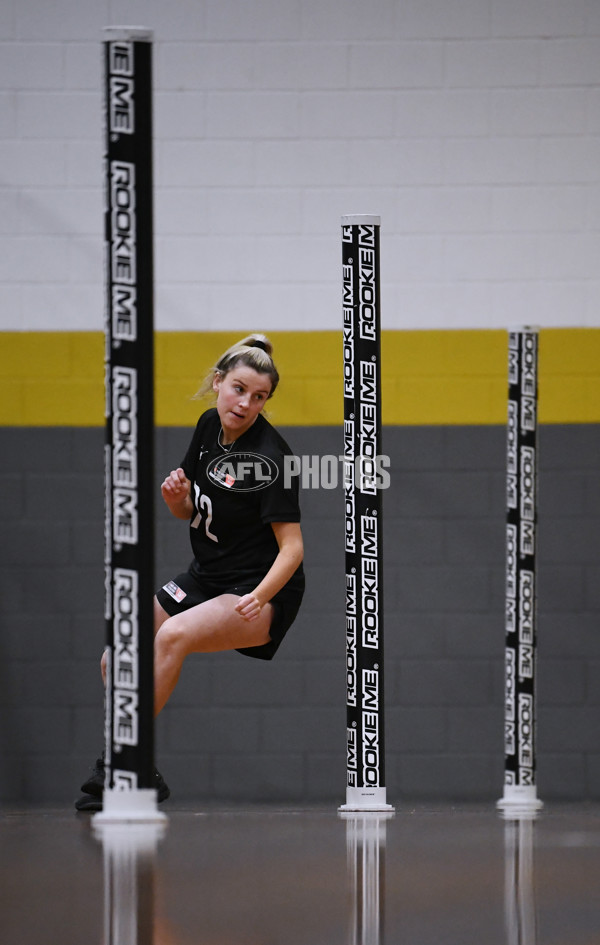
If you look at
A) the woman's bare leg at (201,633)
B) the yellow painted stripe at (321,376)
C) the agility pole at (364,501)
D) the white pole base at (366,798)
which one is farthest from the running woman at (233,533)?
the yellow painted stripe at (321,376)

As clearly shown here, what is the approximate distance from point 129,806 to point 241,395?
1.65m

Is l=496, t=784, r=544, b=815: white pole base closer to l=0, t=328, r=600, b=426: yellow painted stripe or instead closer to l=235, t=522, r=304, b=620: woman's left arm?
A: l=235, t=522, r=304, b=620: woman's left arm

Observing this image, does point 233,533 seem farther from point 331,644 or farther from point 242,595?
point 331,644

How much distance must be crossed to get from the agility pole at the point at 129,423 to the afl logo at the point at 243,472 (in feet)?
4.40

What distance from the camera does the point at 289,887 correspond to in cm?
257

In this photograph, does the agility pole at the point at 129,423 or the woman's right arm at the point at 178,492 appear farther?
the woman's right arm at the point at 178,492

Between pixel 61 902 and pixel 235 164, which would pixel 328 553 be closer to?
pixel 235 164

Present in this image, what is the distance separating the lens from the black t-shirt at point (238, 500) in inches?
149

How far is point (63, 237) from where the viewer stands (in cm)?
644

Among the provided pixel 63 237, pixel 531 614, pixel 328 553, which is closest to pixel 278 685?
pixel 328 553

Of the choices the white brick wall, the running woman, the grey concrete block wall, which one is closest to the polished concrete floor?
the running woman

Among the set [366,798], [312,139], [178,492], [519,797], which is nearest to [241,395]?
[178,492]

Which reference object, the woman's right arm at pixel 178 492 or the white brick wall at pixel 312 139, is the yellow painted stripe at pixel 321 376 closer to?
the white brick wall at pixel 312 139

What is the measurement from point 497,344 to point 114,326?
14.0 ft
